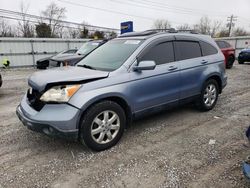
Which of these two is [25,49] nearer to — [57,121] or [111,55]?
[111,55]

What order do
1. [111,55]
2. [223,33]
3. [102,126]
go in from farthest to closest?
[223,33]
[111,55]
[102,126]

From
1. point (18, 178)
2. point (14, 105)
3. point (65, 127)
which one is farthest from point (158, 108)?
point (14, 105)

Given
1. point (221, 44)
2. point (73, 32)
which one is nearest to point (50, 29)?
point (73, 32)

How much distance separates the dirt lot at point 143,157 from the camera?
8.34 ft

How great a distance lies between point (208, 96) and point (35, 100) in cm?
362

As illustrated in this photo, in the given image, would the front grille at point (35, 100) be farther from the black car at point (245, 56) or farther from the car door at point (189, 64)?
the black car at point (245, 56)

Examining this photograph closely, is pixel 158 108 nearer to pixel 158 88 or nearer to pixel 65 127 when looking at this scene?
pixel 158 88

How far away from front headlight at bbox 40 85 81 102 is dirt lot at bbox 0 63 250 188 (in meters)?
0.86

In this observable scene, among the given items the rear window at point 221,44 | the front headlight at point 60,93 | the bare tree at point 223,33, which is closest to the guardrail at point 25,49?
the rear window at point 221,44

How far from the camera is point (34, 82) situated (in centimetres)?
315

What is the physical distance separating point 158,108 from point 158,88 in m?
0.38

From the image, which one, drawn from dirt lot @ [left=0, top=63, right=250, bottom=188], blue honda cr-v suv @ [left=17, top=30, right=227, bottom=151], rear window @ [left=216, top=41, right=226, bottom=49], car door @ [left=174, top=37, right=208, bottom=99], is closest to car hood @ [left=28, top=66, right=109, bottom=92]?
blue honda cr-v suv @ [left=17, top=30, right=227, bottom=151]

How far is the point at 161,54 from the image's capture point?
3.89 metres

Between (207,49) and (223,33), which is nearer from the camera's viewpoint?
(207,49)
